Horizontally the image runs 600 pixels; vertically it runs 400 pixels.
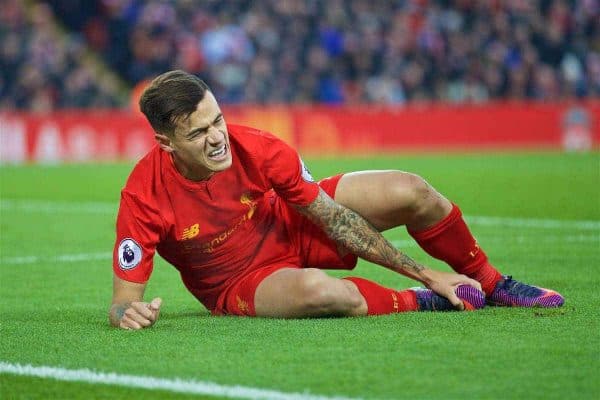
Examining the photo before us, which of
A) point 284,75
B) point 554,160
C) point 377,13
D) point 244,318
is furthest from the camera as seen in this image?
point 377,13

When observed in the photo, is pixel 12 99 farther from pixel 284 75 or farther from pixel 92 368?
pixel 92 368

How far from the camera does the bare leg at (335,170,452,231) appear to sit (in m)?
6.11

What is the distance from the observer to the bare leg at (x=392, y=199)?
240 inches

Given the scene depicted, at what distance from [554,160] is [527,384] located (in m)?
Answer: 16.5

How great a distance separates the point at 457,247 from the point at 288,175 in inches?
39.3

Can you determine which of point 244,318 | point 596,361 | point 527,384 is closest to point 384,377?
point 527,384

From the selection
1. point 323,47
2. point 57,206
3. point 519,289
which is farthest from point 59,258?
point 323,47

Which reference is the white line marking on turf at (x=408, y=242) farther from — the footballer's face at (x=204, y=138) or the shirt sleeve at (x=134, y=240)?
the footballer's face at (x=204, y=138)

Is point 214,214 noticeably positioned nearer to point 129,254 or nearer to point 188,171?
point 188,171

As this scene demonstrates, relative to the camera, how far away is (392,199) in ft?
20.0

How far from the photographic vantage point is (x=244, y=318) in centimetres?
602

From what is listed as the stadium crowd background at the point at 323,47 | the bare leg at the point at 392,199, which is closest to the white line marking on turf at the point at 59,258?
the bare leg at the point at 392,199

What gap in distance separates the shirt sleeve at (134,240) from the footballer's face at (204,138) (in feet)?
1.03

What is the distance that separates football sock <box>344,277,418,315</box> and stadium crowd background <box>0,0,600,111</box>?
58.5ft
